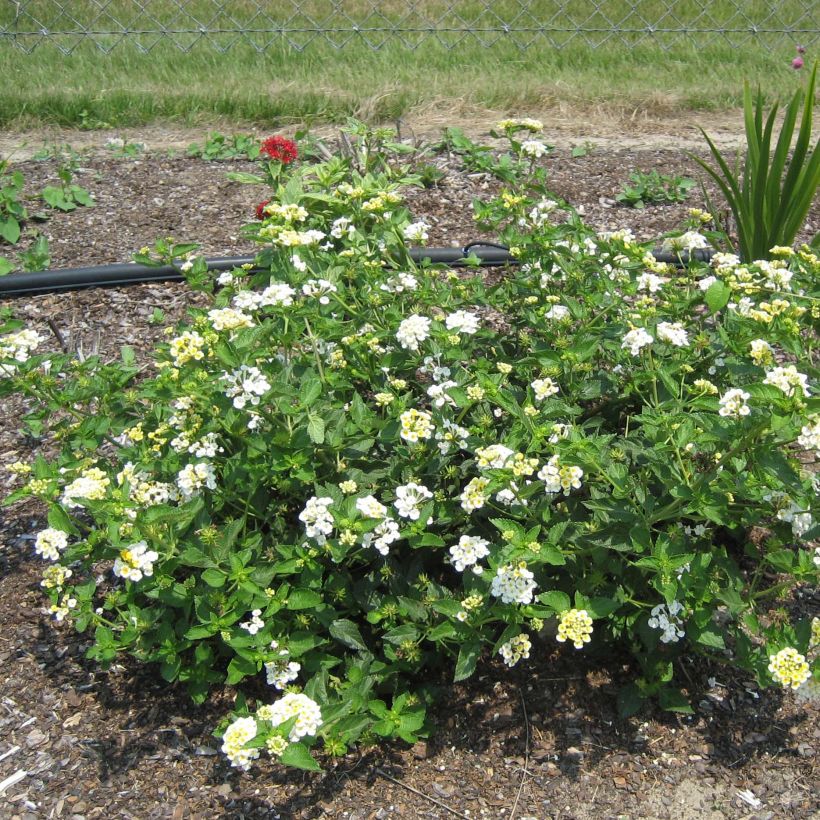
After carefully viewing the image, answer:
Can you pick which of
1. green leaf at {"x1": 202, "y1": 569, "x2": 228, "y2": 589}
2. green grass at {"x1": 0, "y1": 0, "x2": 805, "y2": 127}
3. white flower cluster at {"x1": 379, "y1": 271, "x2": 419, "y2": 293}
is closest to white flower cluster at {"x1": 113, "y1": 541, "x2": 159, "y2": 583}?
green leaf at {"x1": 202, "y1": 569, "x2": 228, "y2": 589}

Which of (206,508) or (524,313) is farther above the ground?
(524,313)

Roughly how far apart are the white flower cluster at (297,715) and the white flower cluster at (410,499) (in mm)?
400

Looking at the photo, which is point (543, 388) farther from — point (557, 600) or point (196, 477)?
point (196, 477)

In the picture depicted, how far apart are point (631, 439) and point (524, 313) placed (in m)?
0.46

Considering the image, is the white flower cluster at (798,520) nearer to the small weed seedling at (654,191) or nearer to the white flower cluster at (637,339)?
the white flower cluster at (637,339)

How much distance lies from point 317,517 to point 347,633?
0.35 m

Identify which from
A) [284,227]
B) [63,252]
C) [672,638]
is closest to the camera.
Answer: [672,638]

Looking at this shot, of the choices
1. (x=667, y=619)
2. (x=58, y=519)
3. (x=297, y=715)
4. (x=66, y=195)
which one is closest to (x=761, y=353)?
(x=667, y=619)

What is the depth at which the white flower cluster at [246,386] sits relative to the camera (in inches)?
71.7

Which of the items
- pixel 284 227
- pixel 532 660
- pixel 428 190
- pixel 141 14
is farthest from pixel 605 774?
pixel 141 14

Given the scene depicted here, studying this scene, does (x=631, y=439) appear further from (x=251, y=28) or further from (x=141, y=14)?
(x=141, y=14)

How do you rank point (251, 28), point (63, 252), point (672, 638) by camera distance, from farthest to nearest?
point (251, 28)
point (63, 252)
point (672, 638)

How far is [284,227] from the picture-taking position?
7.25 feet

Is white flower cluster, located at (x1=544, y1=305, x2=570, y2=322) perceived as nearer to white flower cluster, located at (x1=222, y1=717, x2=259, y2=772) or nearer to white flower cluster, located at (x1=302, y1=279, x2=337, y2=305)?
white flower cluster, located at (x1=302, y1=279, x2=337, y2=305)
